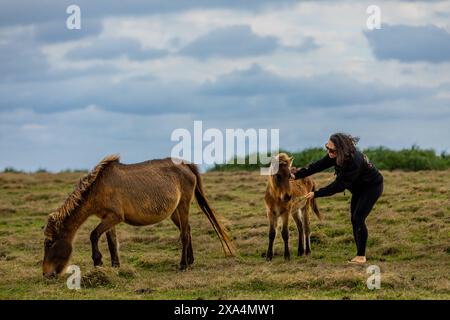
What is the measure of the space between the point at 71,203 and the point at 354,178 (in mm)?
4676

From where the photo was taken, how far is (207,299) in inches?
395

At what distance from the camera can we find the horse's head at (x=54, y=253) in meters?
12.0

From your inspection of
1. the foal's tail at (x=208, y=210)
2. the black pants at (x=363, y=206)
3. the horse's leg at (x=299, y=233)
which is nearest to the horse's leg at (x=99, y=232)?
the foal's tail at (x=208, y=210)

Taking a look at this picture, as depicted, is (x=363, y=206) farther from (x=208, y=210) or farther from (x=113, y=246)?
(x=113, y=246)

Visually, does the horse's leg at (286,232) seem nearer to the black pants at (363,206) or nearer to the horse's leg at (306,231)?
the horse's leg at (306,231)

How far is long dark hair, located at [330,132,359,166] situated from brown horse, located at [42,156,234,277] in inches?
122

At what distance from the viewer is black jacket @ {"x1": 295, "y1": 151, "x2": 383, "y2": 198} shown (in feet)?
39.2

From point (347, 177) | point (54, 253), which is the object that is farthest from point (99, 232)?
point (347, 177)

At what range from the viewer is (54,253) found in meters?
12.0

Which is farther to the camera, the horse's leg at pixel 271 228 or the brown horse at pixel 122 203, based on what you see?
the horse's leg at pixel 271 228

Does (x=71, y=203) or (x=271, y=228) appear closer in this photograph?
(x=71, y=203)
